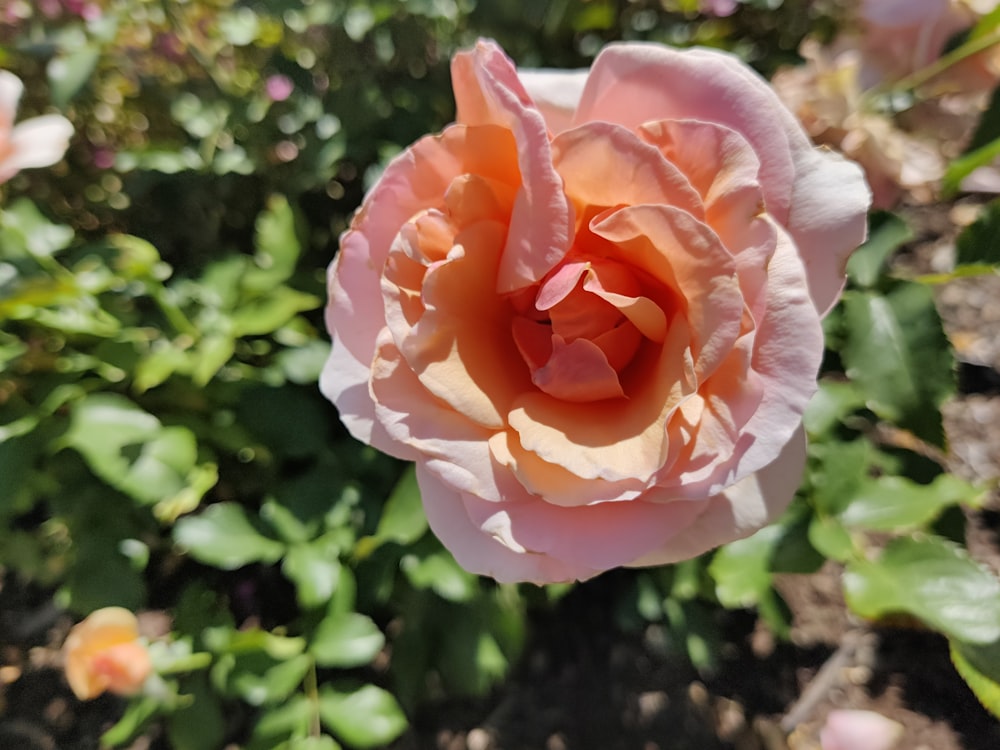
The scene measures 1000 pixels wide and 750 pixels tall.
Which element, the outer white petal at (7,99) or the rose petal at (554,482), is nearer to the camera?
the rose petal at (554,482)

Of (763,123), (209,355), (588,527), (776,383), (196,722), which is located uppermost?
(763,123)

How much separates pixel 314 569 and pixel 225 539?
0.39ft

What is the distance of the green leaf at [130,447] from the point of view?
2.53 feet

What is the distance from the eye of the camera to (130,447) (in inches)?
31.5

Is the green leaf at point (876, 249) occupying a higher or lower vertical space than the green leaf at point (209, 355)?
higher

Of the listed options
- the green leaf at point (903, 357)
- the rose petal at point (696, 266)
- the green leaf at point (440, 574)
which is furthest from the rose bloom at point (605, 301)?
the green leaf at point (440, 574)

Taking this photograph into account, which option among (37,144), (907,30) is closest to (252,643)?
(37,144)

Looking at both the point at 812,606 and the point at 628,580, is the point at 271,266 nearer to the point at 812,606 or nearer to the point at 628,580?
the point at 628,580

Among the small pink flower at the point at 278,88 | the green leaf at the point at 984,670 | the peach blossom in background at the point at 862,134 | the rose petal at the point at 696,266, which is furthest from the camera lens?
the small pink flower at the point at 278,88

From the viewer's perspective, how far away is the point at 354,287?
51 centimetres

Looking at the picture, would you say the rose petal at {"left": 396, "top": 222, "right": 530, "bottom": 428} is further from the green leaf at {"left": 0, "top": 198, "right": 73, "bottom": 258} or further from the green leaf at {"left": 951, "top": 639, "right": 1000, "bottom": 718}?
the green leaf at {"left": 0, "top": 198, "right": 73, "bottom": 258}

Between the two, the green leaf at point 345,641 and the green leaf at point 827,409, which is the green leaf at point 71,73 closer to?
the green leaf at point 345,641

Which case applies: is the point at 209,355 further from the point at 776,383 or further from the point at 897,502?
the point at 897,502

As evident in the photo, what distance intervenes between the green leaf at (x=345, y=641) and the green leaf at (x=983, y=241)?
76 centimetres
